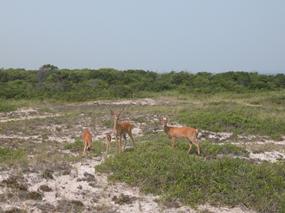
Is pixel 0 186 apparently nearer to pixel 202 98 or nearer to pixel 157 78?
pixel 202 98

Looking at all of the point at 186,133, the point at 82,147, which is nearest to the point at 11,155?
the point at 82,147

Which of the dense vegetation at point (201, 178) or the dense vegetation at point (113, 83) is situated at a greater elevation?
the dense vegetation at point (113, 83)

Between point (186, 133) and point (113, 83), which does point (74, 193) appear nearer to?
point (186, 133)

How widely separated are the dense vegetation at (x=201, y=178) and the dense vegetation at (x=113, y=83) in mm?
19940

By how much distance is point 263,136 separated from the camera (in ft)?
68.5

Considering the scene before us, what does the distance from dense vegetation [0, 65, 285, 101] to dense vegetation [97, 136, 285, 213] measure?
19.9 metres

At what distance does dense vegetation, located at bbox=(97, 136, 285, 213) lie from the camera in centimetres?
1201

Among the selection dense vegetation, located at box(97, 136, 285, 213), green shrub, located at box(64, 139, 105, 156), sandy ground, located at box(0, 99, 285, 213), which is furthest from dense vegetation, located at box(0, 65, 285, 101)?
sandy ground, located at box(0, 99, 285, 213)

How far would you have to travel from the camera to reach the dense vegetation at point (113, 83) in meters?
34.4

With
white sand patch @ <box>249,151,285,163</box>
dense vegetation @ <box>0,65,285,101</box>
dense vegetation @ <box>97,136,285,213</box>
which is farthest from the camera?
dense vegetation @ <box>0,65,285,101</box>

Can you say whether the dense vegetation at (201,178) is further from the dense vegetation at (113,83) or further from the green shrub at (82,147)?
the dense vegetation at (113,83)

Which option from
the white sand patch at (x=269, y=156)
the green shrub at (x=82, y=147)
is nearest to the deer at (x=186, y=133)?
the white sand patch at (x=269, y=156)

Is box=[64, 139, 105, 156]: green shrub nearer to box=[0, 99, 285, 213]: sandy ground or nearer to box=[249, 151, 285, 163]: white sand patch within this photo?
box=[0, 99, 285, 213]: sandy ground

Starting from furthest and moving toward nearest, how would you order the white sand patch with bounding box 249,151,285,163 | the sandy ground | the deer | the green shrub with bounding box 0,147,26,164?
the white sand patch with bounding box 249,151,285,163
the deer
the green shrub with bounding box 0,147,26,164
the sandy ground
